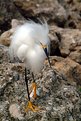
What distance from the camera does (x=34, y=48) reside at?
5402 mm

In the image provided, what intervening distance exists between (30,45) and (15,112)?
1.10 m

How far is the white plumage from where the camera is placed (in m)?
5.35

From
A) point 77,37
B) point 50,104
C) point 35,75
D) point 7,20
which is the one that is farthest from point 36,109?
point 7,20

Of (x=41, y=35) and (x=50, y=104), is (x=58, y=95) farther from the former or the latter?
(x=41, y=35)

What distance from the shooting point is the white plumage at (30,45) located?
17.5 ft

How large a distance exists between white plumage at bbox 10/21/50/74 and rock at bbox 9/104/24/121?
0.72 meters

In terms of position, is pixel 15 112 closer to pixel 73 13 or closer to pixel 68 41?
pixel 68 41

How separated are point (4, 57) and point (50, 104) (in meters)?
1.40

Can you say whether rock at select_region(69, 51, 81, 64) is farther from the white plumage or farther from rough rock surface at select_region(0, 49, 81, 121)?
the white plumage

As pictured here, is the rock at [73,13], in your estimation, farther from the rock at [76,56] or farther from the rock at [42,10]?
the rock at [76,56]

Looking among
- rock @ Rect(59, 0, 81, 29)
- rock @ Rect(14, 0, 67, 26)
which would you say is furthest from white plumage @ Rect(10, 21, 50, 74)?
rock @ Rect(59, 0, 81, 29)

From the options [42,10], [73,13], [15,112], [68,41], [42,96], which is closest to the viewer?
[15,112]

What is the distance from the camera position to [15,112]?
17.5ft

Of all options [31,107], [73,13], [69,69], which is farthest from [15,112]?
[73,13]
